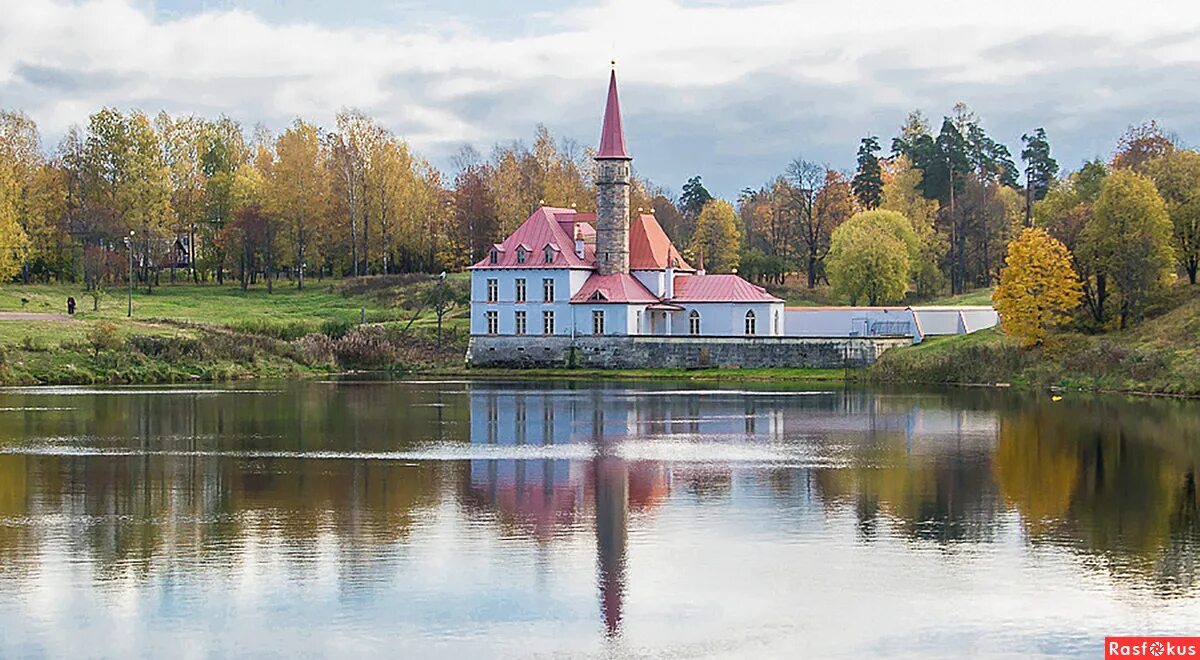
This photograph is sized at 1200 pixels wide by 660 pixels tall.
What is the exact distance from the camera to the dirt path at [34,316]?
229 ft

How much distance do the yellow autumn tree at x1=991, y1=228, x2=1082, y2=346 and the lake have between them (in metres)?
20.0

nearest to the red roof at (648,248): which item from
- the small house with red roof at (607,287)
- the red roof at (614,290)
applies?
the small house with red roof at (607,287)

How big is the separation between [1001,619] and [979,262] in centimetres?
8792

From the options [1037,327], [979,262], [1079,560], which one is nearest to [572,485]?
[1079,560]

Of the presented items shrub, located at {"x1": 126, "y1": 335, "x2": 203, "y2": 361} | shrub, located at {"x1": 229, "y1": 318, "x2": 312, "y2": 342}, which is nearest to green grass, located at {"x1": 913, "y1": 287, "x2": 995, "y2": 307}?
shrub, located at {"x1": 229, "y1": 318, "x2": 312, "y2": 342}

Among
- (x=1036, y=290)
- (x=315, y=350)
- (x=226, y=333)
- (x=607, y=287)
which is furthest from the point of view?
(x=607, y=287)

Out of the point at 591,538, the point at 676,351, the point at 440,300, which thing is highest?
the point at 440,300

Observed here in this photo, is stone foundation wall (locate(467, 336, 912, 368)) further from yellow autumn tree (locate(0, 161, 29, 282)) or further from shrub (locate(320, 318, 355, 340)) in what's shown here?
yellow autumn tree (locate(0, 161, 29, 282))

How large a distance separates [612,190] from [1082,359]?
25420mm

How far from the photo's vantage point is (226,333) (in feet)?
236

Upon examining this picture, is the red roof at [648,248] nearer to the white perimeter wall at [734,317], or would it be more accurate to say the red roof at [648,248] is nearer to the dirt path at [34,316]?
the white perimeter wall at [734,317]

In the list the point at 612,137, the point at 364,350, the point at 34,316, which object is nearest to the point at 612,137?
the point at 612,137

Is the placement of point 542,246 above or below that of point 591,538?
above

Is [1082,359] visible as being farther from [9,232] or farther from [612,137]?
[9,232]
